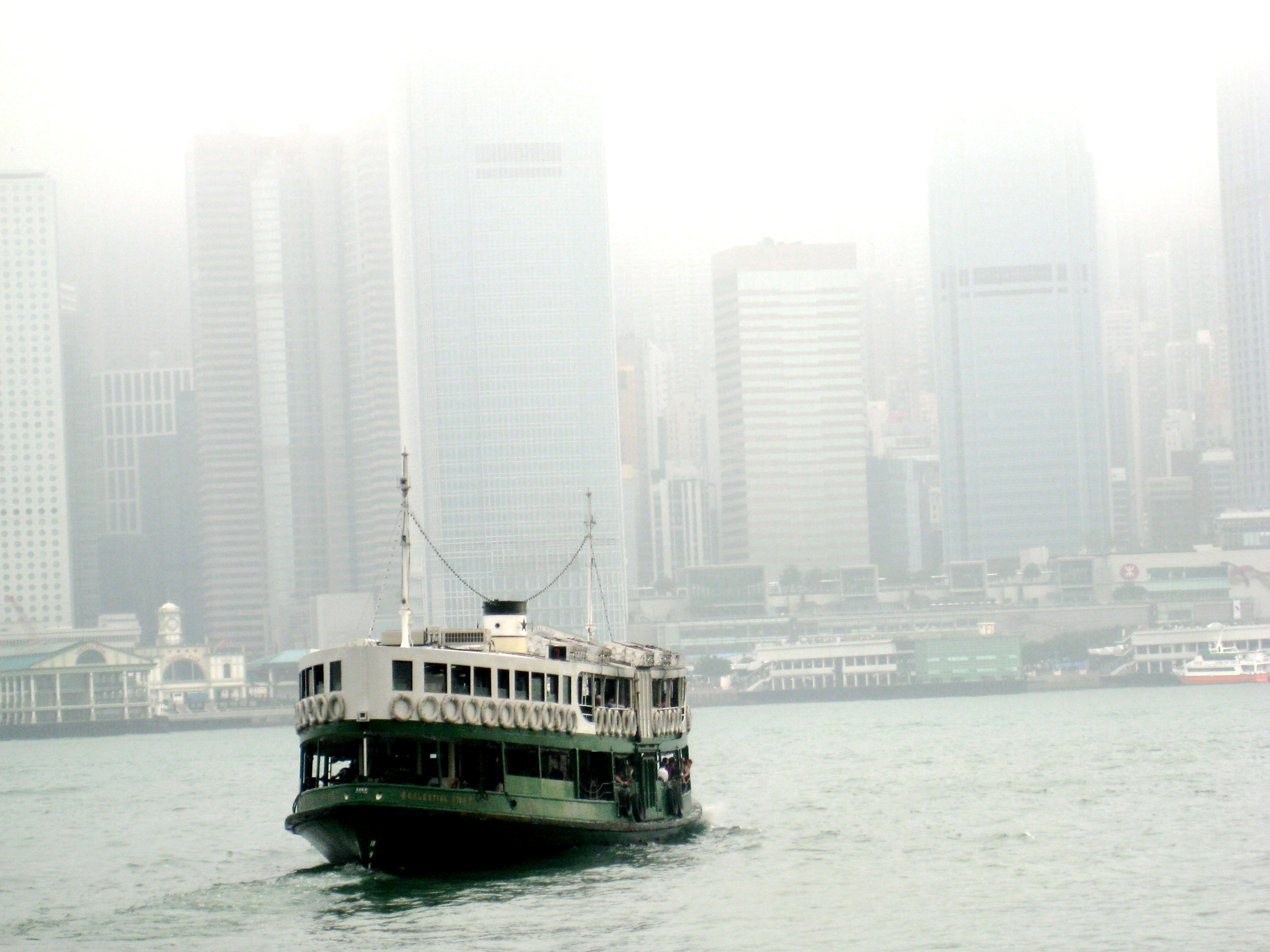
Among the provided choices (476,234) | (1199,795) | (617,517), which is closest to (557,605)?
(617,517)

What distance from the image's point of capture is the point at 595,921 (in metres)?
36.0

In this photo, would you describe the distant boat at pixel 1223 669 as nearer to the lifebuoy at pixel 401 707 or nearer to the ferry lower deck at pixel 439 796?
the ferry lower deck at pixel 439 796

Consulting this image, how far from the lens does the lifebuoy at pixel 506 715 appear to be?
3997 centimetres

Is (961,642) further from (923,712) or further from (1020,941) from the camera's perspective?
(1020,941)

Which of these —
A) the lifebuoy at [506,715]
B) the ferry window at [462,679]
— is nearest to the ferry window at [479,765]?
the lifebuoy at [506,715]

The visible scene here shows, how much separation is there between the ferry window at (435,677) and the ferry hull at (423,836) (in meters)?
2.25

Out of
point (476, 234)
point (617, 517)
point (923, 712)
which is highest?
point (476, 234)

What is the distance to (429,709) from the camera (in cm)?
3897

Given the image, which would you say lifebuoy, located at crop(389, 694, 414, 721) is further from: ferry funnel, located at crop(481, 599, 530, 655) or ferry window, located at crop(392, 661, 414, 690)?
ferry funnel, located at crop(481, 599, 530, 655)

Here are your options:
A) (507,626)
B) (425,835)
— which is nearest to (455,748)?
(425,835)

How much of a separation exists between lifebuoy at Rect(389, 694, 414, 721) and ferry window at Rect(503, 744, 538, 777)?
91.0 inches

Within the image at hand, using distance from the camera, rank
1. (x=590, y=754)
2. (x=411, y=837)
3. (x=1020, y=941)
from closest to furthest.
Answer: (x=1020, y=941) < (x=411, y=837) < (x=590, y=754)

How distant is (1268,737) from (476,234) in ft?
405

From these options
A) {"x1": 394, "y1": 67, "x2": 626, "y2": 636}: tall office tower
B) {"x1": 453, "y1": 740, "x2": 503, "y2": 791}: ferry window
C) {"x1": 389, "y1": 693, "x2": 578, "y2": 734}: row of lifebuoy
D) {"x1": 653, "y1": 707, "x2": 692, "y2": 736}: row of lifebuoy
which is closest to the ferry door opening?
{"x1": 653, "y1": 707, "x2": 692, "y2": 736}: row of lifebuoy
